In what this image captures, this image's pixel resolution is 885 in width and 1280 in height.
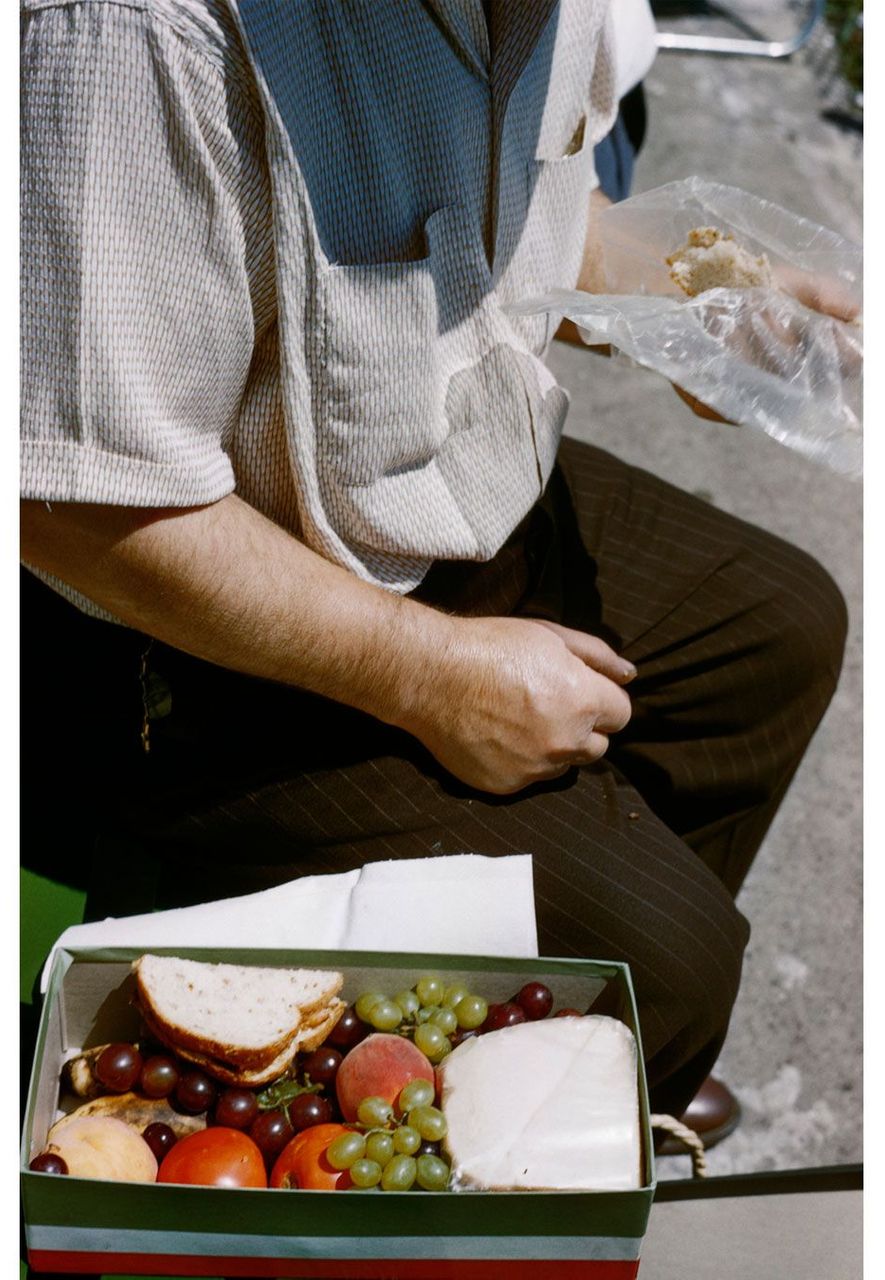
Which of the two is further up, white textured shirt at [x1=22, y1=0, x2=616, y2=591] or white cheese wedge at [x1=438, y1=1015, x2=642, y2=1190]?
white textured shirt at [x1=22, y1=0, x2=616, y2=591]

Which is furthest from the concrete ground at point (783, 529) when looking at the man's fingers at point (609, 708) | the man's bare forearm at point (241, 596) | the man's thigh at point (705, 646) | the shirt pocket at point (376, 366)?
the shirt pocket at point (376, 366)

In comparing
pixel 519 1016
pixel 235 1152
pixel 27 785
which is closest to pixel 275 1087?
pixel 235 1152

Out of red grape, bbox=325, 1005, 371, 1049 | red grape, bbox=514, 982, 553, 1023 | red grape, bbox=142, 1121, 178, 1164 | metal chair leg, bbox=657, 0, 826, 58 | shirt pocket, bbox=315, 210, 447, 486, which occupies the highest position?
metal chair leg, bbox=657, 0, 826, 58

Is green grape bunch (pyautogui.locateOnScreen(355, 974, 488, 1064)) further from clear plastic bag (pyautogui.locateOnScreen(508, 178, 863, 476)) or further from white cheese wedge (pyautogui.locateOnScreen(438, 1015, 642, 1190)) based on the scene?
clear plastic bag (pyautogui.locateOnScreen(508, 178, 863, 476))

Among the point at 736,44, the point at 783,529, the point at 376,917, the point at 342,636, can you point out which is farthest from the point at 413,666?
the point at 736,44

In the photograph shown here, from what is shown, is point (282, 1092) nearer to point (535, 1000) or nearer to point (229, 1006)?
point (229, 1006)

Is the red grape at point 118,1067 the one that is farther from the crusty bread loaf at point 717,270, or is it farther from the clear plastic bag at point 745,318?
the crusty bread loaf at point 717,270

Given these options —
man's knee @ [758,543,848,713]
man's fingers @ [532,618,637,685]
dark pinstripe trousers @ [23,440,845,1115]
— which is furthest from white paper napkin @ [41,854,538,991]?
man's knee @ [758,543,848,713]

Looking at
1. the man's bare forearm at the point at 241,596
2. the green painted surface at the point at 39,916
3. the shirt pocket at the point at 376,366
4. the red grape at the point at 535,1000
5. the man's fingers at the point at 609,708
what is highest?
the shirt pocket at the point at 376,366
